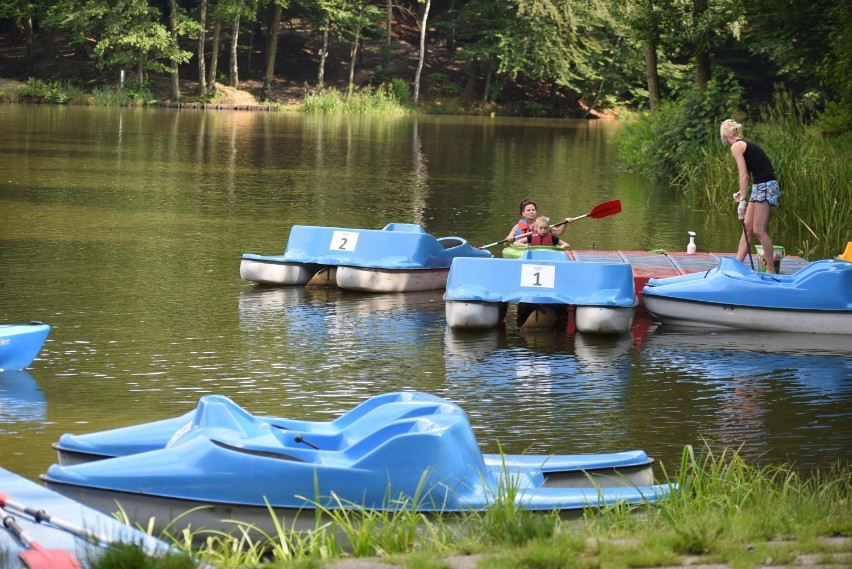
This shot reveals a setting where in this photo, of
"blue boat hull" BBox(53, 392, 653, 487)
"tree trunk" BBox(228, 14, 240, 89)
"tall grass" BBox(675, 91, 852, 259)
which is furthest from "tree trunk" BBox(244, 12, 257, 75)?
"blue boat hull" BBox(53, 392, 653, 487)

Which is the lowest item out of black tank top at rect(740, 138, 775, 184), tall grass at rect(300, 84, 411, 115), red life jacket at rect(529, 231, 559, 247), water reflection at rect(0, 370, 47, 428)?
water reflection at rect(0, 370, 47, 428)

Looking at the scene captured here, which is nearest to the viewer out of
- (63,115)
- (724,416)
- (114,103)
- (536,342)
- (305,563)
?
Result: (305,563)

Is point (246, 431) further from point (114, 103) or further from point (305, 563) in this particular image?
point (114, 103)

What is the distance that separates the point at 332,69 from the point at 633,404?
63885mm

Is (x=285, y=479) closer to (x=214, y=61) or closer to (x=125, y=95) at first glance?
(x=125, y=95)

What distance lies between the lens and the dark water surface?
29.9 ft

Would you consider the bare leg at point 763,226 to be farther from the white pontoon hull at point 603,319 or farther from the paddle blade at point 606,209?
the white pontoon hull at point 603,319

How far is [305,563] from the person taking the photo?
5070 mm

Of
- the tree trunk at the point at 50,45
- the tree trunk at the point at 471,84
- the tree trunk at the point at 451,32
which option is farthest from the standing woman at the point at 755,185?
the tree trunk at the point at 451,32

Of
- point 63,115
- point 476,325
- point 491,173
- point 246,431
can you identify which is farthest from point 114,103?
point 246,431

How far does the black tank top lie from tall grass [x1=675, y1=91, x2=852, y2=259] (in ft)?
10.9

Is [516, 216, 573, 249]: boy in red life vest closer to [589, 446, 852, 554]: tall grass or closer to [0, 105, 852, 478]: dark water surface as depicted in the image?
[0, 105, 852, 478]: dark water surface

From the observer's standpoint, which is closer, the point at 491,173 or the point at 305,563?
the point at 305,563

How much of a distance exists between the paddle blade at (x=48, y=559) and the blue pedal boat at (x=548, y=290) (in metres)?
7.58
